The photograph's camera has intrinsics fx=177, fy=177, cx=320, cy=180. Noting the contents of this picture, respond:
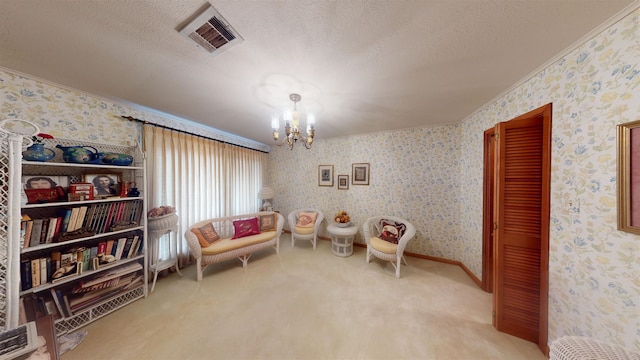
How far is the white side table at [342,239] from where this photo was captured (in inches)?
125

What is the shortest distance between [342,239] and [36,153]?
3580 millimetres

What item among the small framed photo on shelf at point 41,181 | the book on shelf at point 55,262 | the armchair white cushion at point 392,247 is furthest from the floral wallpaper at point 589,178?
the small framed photo on shelf at point 41,181

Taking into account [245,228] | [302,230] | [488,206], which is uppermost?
[488,206]

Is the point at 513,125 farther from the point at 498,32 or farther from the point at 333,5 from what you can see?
the point at 333,5

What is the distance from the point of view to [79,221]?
1.70m

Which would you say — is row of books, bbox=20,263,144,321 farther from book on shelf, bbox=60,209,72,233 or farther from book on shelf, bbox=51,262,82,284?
book on shelf, bbox=60,209,72,233

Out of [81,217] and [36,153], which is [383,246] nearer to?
[81,217]

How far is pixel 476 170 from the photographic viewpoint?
2.47 m

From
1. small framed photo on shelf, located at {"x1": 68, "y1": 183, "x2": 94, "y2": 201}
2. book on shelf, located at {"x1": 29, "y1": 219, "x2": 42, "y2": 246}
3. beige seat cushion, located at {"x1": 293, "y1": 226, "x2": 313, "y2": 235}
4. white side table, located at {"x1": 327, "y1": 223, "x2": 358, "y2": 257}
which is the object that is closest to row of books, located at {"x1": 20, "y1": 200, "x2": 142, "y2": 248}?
book on shelf, located at {"x1": 29, "y1": 219, "x2": 42, "y2": 246}

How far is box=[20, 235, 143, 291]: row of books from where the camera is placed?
146cm

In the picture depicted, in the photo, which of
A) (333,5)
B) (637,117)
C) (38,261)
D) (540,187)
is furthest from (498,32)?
(38,261)

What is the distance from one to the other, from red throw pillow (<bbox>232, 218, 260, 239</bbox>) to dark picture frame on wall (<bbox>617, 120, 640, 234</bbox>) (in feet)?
12.1

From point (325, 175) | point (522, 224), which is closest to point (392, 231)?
point (522, 224)

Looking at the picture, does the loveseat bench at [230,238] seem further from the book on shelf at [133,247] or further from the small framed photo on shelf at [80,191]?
the small framed photo on shelf at [80,191]
